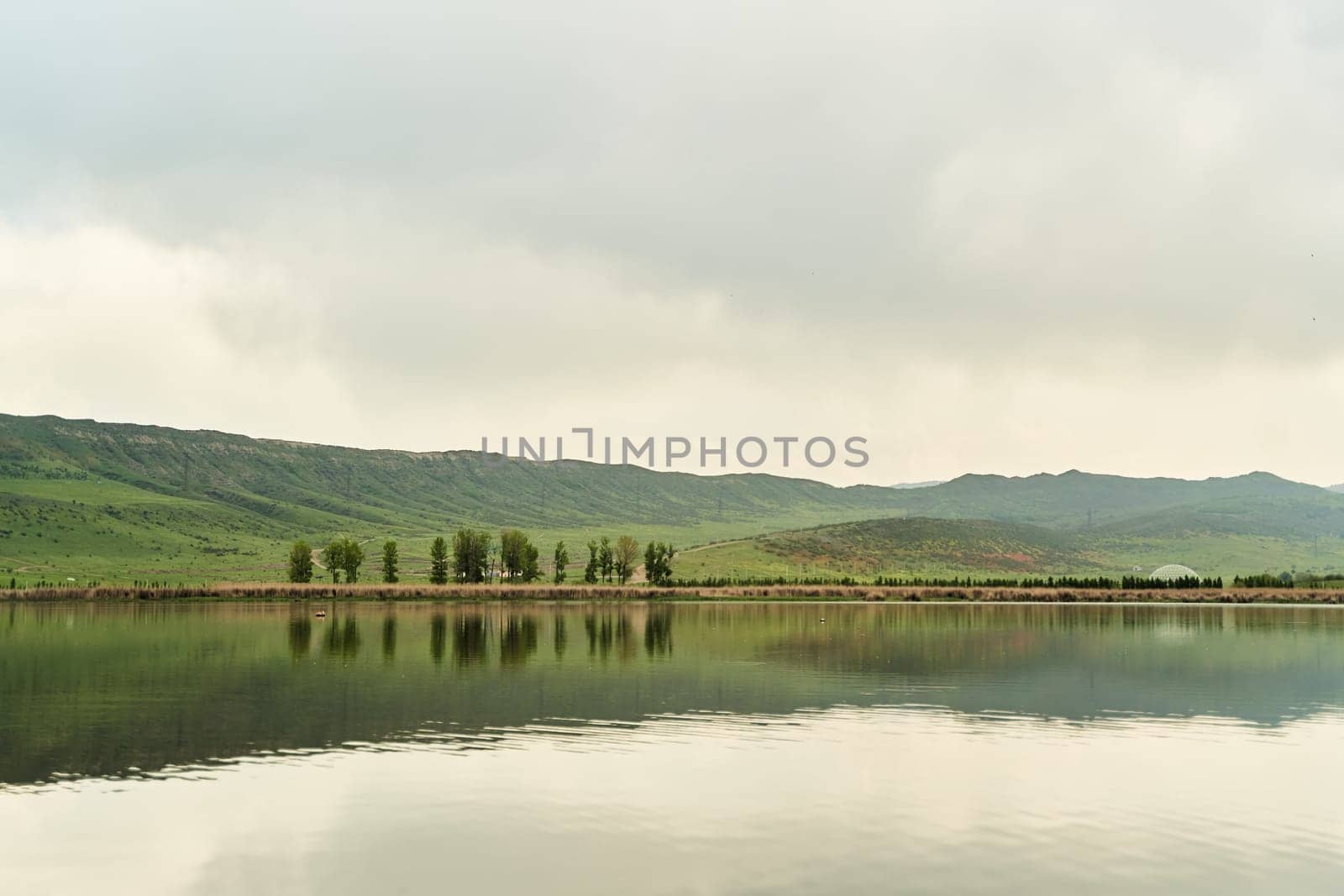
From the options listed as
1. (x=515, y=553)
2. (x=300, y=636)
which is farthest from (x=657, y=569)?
(x=300, y=636)

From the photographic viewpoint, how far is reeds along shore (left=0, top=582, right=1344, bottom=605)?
151 metres

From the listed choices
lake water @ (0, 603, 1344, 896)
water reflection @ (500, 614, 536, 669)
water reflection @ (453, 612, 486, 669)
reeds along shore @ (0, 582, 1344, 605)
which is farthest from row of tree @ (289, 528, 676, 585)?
lake water @ (0, 603, 1344, 896)

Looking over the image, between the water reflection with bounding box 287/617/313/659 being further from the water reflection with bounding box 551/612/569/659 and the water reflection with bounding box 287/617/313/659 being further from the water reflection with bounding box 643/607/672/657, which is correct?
the water reflection with bounding box 643/607/672/657

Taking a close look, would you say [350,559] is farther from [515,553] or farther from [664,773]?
[664,773]

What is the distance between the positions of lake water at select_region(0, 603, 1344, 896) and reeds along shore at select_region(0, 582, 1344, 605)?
90.5 metres

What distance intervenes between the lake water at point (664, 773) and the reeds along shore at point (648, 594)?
9048 centimetres

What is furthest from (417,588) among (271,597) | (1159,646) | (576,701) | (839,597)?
(576,701)

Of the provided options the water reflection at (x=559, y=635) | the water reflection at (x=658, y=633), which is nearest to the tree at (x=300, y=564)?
the water reflection at (x=559, y=635)

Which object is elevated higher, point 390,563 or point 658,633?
point 390,563

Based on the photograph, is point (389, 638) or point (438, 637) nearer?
point (389, 638)

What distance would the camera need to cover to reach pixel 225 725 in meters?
38.8

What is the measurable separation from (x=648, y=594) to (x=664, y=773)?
133 meters

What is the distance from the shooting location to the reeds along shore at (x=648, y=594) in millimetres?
151250

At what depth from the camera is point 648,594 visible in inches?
6417
